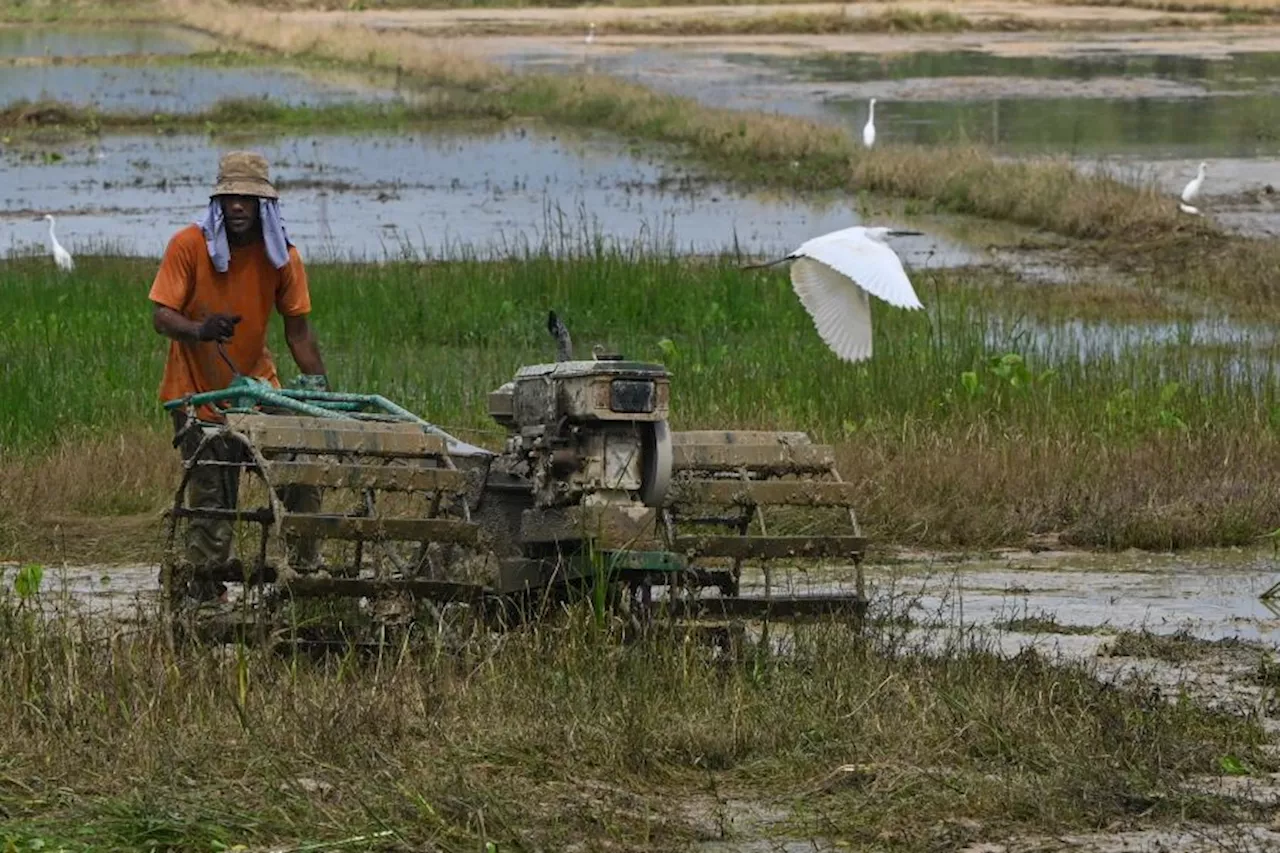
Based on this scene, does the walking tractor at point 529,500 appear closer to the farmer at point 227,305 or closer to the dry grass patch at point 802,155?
the farmer at point 227,305

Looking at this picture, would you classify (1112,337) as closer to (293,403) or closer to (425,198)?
(293,403)

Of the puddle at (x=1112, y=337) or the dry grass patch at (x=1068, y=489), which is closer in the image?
the dry grass patch at (x=1068, y=489)

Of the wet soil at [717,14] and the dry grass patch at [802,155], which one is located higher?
the wet soil at [717,14]

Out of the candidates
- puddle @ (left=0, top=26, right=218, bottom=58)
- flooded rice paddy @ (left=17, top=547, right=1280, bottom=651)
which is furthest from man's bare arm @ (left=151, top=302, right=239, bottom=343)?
puddle @ (left=0, top=26, right=218, bottom=58)

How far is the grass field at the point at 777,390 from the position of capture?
906cm

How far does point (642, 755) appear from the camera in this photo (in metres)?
5.11

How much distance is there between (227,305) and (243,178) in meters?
0.43

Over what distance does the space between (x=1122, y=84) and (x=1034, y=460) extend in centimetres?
2687

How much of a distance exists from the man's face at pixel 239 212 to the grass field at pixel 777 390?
1397 millimetres

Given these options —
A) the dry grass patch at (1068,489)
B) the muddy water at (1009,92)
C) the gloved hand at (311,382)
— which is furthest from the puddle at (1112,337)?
the muddy water at (1009,92)

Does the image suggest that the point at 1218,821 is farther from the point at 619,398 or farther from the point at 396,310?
the point at 396,310

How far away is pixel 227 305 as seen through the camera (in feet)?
22.0

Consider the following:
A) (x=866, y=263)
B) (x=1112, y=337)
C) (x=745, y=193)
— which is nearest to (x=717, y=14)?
(x=745, y=193)

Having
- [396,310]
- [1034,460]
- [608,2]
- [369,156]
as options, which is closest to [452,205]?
[369,156]
